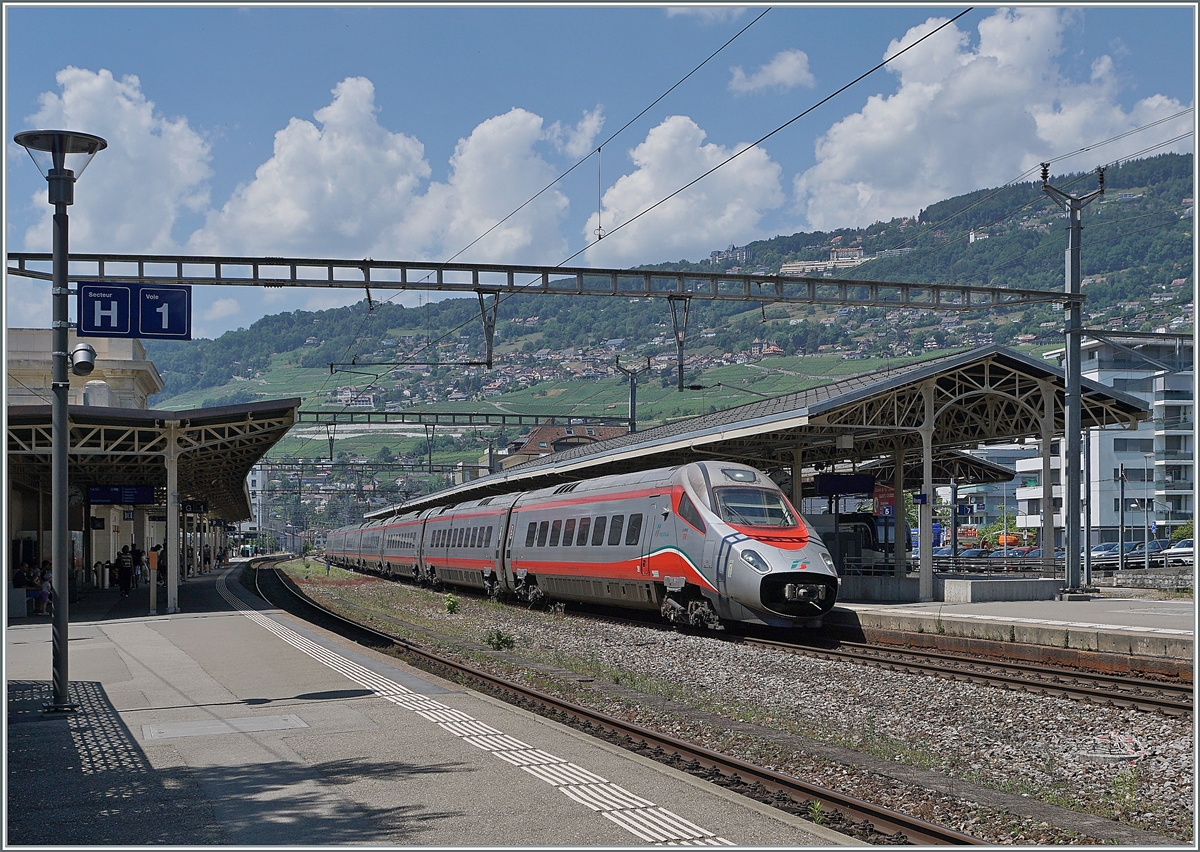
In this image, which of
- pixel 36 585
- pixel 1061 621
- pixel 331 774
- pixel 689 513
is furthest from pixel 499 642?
pixel 36 585

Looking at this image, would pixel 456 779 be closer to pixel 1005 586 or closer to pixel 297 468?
pixel 1005 586

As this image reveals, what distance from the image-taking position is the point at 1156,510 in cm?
8819

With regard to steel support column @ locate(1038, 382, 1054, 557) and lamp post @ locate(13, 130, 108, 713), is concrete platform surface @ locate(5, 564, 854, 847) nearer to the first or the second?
lamp post @ locate(13, 130, 108, 713)

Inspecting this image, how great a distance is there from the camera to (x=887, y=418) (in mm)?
29469

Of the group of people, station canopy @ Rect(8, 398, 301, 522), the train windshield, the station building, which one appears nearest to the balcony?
the station building

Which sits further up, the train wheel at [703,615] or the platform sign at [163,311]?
the platform sign at [163,311]

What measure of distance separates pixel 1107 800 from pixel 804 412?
629 inches

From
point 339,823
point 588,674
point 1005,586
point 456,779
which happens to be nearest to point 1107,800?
point 456,779

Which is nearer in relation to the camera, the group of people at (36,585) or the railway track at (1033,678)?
the railway track at (1033,678)

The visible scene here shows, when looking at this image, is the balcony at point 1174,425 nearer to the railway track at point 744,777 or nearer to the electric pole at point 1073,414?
the electric pole at point 1073,414

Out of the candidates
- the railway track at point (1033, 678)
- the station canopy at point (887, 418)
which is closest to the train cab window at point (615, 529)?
the station canopy at point (887, 418)

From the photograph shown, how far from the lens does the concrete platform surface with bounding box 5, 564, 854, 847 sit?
7133 mm

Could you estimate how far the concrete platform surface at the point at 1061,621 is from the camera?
16156mm

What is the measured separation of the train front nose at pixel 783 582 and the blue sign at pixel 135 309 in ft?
29.3
